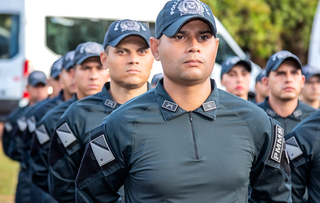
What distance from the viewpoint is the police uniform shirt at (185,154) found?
2.76m

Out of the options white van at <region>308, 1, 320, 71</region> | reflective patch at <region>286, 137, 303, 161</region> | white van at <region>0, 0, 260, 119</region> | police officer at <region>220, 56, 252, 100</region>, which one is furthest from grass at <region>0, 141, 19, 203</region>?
white van at <region>308, 1, 320, 71</region>

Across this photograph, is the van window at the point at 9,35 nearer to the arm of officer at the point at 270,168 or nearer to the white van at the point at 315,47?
the white van at the point at 315,47

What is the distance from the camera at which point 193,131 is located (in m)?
2.84

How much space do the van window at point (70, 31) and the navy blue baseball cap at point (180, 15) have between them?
10.3 m

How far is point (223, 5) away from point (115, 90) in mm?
12844

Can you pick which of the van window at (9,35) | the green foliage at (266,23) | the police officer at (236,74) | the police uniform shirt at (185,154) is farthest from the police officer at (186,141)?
the green foliage at (266,23)

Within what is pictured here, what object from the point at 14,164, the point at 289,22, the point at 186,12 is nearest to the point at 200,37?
the point at 186,12

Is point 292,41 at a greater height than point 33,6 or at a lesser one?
lesser

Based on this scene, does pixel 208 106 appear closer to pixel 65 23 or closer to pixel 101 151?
pixel 101 151

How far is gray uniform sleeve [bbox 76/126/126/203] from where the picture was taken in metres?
2.91

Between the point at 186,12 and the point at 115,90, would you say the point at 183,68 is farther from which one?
the point at 115,90

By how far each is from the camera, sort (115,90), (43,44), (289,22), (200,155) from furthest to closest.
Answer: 1. (289,22)
2. (43,44)
3. (115,90)
4. (200,155)

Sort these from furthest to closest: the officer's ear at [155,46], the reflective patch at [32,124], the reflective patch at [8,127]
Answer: the reflective patch at [8,127], the reflective patch at [32,124], the officer's ear at [155,46]

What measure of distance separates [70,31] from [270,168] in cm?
1092
